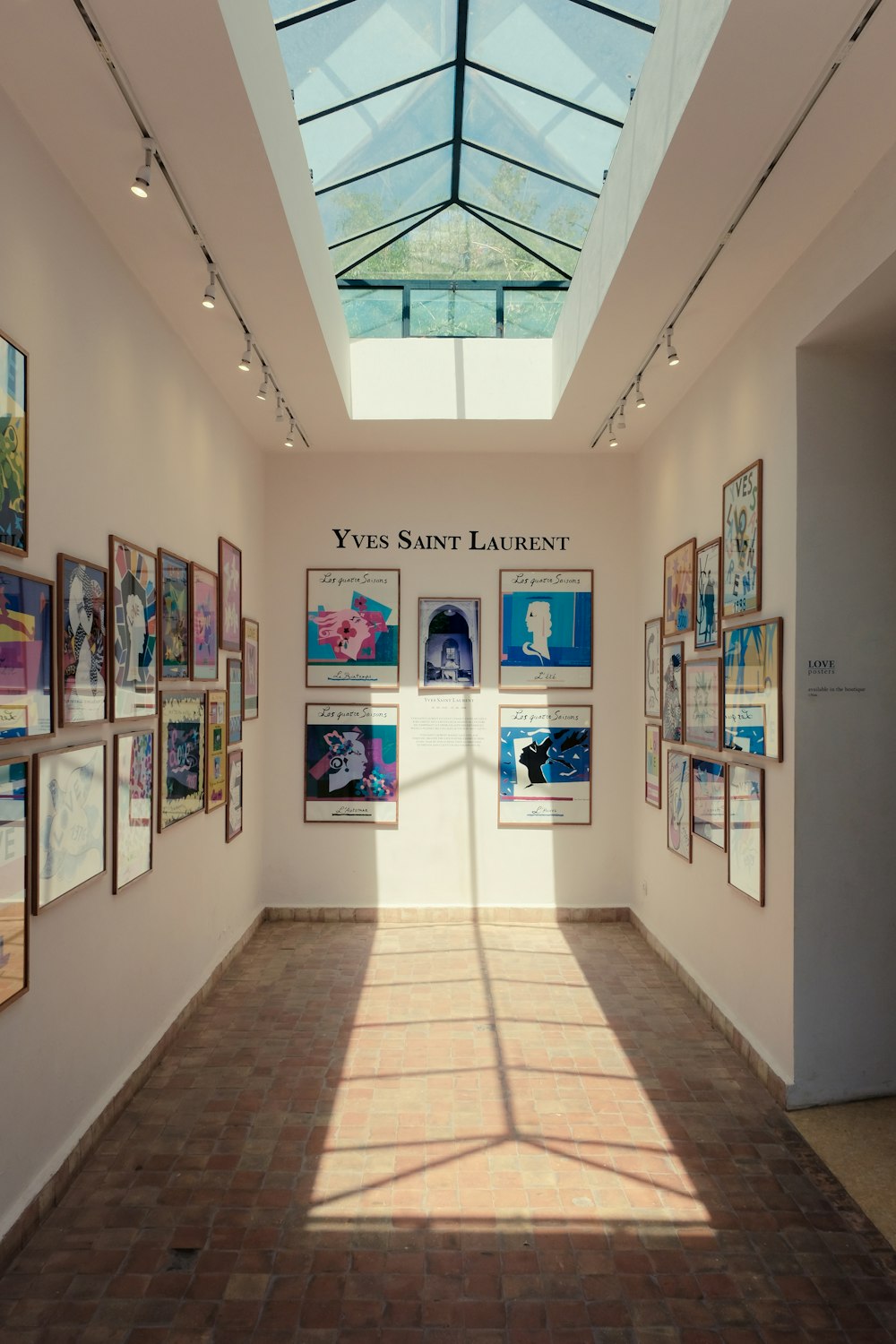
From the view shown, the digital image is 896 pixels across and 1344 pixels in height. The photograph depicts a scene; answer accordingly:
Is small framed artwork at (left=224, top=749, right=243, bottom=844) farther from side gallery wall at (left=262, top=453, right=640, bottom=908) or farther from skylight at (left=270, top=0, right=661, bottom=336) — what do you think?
skylight at (left=270, top=0, right=661, bottom=336)

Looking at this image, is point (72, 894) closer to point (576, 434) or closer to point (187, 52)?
point (187, 52)

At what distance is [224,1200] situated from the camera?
382cm

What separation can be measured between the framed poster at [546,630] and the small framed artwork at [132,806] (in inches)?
161

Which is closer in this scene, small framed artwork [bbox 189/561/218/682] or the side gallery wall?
small framed artwork [bbox 189/561/218/682]

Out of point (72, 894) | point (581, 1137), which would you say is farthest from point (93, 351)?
point (581, 1137)

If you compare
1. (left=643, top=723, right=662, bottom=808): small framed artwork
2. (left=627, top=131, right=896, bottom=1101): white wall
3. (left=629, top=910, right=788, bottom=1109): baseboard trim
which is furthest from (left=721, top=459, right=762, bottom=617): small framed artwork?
(left=629, top=910, right=788, bottom=1109): baseboard trim

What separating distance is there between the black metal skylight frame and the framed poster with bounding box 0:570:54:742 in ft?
9.40

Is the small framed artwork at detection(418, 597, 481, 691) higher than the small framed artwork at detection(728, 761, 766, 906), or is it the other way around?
the small framed artwork at detection(418, 597, 481, 691)

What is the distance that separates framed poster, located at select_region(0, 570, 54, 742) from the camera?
3.37 metres

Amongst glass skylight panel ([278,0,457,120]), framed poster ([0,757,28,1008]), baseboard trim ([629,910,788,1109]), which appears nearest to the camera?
framed poster ([0,757,28,1008])

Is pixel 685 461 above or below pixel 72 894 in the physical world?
above

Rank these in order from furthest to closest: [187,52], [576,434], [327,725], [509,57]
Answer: [327,725]
[576,434]
[509,57]
[187,52]

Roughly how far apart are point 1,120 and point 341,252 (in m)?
3.23

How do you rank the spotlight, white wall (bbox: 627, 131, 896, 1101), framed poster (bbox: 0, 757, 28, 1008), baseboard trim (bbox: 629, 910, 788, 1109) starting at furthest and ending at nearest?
baseboard trim (bbox: 629, 910, 788, 1109), white wall (bbox: 627, 131, 896, 1101), the spotlight, framed poster (bbox: 0, 757, 28, 1008)
